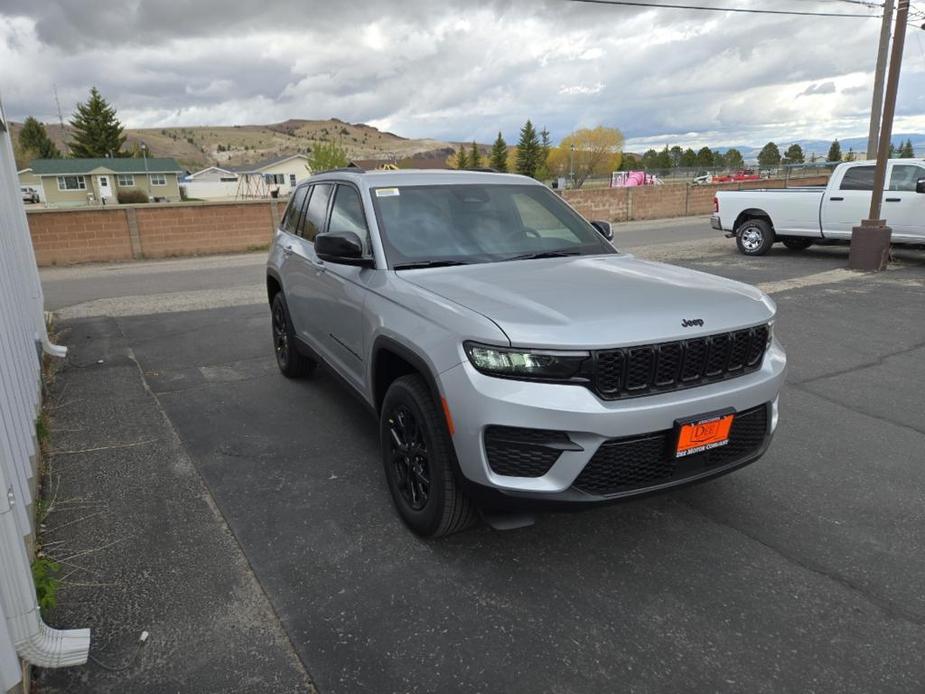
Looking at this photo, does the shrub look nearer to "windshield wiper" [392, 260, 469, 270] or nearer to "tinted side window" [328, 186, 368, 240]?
"tinted side window" [328, 186, 368, 240]

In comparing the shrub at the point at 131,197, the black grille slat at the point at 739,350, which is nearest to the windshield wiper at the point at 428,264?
the black grille slat at the point at 739,350

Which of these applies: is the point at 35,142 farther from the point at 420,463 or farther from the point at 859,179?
the point at 420,463

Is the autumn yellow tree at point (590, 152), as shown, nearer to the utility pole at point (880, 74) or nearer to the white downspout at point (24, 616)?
the utility pole at point (880, 74)

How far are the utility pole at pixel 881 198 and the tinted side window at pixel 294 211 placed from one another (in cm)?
1028

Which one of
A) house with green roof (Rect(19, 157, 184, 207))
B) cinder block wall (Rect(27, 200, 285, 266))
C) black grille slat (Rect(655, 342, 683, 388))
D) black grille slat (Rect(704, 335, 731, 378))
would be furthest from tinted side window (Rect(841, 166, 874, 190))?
house with green roof (Rect(19, 157, 184, 207))

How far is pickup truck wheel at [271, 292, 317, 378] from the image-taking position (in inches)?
223

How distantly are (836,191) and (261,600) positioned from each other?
13.1m

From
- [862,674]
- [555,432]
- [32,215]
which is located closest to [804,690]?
[862,674]

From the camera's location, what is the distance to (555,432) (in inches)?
104

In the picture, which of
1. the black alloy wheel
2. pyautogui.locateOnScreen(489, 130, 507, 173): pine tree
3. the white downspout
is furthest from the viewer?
pyautogui.locateOnScreen(489, 130, 507, 173): pine tree

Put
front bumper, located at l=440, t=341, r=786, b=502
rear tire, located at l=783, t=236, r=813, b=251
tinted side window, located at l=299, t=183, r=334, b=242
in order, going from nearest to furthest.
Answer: front bumper, located at l=440, t=341, r=786, b=502, tinted side window, located at l=299, t=183, r=334, b=242, rear tire, located at l=783, t=236, r=813, b=251

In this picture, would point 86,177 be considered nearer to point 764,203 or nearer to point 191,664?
point 764,203

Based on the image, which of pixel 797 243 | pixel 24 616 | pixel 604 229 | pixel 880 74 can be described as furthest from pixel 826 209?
pixel 24 616

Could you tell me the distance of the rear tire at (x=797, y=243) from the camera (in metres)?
13.9
